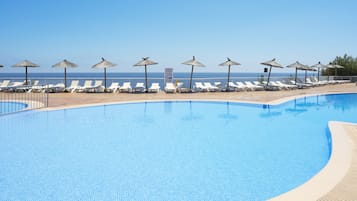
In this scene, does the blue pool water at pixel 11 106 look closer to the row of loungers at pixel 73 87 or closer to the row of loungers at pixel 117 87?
the row of loungers at pixel 117 87

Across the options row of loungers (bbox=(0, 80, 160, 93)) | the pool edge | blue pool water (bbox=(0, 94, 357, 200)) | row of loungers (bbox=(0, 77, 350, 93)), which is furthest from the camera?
row of loungers (bbox=(0, 77, 350, 93))

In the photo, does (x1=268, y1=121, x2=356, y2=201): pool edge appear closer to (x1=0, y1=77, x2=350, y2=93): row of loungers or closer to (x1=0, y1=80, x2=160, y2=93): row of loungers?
(x1=0, y1=77, x2=350, y2=93): row of loungers

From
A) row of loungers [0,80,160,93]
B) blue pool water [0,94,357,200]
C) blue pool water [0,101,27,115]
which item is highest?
row of loungers [0,80,160,93]

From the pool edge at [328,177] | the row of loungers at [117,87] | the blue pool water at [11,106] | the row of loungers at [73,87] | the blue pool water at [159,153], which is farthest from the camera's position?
the row of loungers at [117,87]

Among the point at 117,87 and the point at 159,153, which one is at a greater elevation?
the point at 117,87

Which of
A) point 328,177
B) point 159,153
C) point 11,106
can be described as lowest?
point 159,153

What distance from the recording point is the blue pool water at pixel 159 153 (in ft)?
13.4

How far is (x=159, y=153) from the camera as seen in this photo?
231 inches

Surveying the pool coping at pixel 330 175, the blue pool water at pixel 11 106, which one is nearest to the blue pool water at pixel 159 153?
the pool coping at pixel 330 175

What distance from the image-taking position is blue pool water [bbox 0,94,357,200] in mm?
4090

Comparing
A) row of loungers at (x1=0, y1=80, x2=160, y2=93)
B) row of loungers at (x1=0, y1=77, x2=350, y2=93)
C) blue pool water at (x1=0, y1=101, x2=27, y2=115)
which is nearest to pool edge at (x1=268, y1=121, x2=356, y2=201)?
blue pool water at (x1=0, y1=101, x2=27, y2=115)

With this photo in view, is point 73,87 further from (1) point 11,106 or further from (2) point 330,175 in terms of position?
(2) point 330,175

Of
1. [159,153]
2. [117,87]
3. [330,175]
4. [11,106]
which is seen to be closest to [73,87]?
[117,87]

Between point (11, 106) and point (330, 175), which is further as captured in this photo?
point (11, 106)
